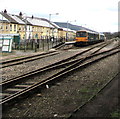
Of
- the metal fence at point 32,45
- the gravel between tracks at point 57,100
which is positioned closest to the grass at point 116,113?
the gravel between tracks at point 57,100

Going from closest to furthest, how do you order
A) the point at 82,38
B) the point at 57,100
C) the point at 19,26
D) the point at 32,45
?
the point at 57,100, the point at 32,45, the point at 82,38, the point at 19,26

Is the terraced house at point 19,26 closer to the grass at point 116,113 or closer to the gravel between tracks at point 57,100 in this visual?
the gravel between tracks at point 57,100

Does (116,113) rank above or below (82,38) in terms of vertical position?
below

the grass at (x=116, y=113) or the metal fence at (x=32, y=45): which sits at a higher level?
the metal fence at (x=32, y=45)

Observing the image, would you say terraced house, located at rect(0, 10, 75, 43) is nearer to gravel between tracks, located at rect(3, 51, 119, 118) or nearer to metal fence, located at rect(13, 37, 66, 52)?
metal fence, located at rect(13, 37, 66, 52)

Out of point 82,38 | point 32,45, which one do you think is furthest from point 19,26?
point 32,45

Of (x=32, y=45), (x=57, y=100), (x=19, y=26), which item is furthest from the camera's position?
(x=19, y=26)

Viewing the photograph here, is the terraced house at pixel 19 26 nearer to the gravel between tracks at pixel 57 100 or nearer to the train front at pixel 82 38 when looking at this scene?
the train front at pixel 82 38

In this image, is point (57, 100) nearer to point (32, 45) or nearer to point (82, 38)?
point (32, 45)

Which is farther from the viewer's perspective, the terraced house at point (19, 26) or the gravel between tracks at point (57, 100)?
the terraced house at point (19, 26)

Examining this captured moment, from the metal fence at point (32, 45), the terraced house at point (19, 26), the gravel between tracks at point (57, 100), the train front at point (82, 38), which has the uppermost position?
the terraced house at point (19, 26)

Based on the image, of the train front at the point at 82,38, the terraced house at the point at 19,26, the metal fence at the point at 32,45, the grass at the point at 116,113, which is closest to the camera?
the grass at the point at 116,113

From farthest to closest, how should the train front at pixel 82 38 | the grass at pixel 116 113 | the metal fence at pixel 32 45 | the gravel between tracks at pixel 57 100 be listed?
1. the train front at pixel 82 38
2. the metal fence at pixel 32 45
3. the gravel between tracks at pixel 57 100
4. the grass at pixel 116 113

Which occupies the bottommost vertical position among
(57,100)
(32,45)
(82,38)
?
(57,100)
